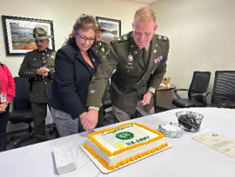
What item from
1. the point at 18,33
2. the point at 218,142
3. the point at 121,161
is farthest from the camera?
the point at 18,33

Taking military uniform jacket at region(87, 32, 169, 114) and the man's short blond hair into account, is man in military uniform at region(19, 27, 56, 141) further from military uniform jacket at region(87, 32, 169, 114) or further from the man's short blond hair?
the man's short blond hair

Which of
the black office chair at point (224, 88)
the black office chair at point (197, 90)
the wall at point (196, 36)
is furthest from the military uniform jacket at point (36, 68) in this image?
the wall at point (196, 36)

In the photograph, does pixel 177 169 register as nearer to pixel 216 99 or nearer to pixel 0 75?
pixel 0 75

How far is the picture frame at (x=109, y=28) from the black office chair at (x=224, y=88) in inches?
90.2

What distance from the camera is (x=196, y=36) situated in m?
3.25

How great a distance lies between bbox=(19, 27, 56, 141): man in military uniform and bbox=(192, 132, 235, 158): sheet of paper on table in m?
1.93

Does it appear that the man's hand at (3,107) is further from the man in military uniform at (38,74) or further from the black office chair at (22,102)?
the black office chair at (22,102)

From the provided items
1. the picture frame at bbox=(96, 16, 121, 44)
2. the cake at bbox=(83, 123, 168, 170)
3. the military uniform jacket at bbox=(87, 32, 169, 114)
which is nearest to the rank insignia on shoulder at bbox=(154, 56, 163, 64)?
the military uniform jacket at bbox=(87, 32, 169, 114)

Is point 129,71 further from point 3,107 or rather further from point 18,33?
point 18,33

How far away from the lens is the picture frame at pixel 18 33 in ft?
8.54

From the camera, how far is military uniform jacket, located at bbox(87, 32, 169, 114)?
1.15m

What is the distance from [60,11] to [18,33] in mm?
858

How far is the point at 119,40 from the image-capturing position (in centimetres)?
→ 126

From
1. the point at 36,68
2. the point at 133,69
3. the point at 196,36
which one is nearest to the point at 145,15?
the point at 133,69
